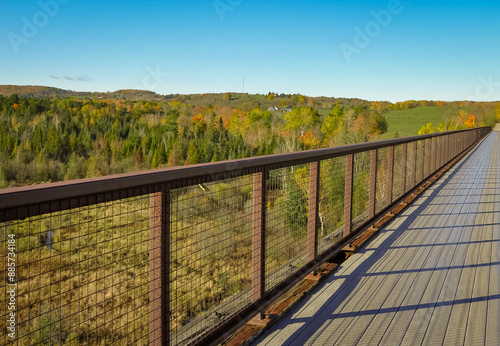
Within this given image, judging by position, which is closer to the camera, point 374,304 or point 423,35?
point 374,304

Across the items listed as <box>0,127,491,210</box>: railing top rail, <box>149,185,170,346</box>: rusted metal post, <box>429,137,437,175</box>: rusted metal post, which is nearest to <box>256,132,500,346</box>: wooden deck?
<box>149,185,170,346</box>: rusted metal post

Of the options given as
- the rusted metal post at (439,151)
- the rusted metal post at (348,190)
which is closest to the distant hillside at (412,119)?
the rusted metal post at (439,151)

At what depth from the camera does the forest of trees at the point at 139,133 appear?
64.7 meters

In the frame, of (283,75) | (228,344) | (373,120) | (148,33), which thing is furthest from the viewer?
(373,120)

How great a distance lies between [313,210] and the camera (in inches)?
121

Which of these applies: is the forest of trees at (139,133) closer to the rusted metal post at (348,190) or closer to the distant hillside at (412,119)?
the distant hillside at (412,119)

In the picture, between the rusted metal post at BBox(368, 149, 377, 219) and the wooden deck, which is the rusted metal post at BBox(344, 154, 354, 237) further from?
the rusted metal post at BBox(368, 149, 377, 219)

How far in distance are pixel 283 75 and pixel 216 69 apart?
2427 cm

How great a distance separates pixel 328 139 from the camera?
250 feet

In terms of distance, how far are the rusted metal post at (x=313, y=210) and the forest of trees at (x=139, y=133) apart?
4679cm

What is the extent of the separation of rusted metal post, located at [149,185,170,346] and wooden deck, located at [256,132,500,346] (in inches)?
31.4

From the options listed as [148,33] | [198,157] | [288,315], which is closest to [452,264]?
[288,315]

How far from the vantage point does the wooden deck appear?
232cm

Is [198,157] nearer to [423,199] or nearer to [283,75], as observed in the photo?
[283,75]
